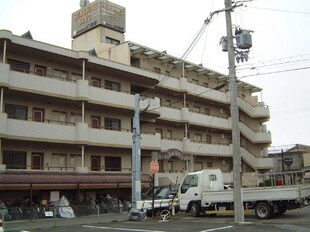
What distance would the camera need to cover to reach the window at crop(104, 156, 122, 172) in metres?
34.9

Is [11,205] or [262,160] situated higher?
[262,160]

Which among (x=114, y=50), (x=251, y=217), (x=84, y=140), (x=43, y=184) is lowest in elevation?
(x=251, y=217)

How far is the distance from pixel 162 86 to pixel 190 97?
5502 mm

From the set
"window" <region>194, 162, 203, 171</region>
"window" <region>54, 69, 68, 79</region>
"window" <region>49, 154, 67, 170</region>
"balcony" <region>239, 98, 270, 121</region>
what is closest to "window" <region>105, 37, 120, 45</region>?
"window" <region>54, 69, 68, 79</region>

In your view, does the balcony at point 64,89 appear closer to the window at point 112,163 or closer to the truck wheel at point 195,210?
the window at point 112,163

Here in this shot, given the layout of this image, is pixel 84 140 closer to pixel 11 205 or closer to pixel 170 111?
pixel 11 205

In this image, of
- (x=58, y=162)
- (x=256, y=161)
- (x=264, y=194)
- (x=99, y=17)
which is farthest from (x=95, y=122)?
(x=256, y=161)

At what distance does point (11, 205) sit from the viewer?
27391 mm

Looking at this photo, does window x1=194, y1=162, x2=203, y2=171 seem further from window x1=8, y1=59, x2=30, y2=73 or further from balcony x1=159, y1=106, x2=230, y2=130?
window x1=8, y1=59, x2=30, y2=73

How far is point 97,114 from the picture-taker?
3469cm

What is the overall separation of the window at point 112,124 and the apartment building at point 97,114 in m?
0.09

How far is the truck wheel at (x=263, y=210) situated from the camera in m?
21.2

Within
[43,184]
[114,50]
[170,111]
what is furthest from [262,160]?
[43,184]

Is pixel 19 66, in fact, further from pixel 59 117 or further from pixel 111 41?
pixel 111 41
